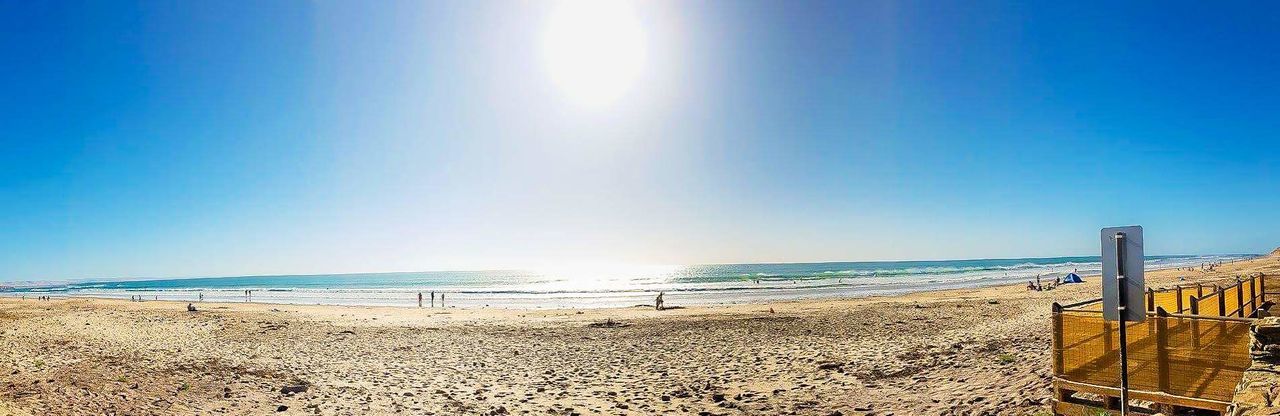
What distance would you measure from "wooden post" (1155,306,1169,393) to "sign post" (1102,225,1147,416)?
59.2 inches

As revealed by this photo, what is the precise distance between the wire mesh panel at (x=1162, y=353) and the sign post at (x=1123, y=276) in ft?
5.11

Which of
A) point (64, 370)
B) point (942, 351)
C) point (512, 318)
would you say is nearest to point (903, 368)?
point (942, 351)

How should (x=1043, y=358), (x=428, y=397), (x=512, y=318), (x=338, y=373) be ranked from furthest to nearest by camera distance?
(x=512, y=318)
(x=338, y=373)
(x=428, y=397)
(x=1043, y=358)

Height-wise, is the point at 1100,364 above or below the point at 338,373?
above

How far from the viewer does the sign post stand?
18.5 feet

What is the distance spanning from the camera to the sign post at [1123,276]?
18.5ft

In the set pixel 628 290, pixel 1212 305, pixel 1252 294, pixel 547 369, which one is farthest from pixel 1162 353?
pixel 628 290

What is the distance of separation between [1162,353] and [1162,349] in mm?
56

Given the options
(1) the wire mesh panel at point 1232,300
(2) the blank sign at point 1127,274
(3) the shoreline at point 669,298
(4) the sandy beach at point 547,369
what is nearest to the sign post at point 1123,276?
(2) the blank sign at point 1127,274

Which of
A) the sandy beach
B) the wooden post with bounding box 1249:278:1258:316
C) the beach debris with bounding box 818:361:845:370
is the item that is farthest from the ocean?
the wooden post with bounding box 1249:278:1258:316

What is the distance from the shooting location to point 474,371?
51.0 feet

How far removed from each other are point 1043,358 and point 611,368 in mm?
9492

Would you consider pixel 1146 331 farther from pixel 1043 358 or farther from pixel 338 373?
pixel 338 373

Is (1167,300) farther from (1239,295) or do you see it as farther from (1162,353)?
(1162,353)
